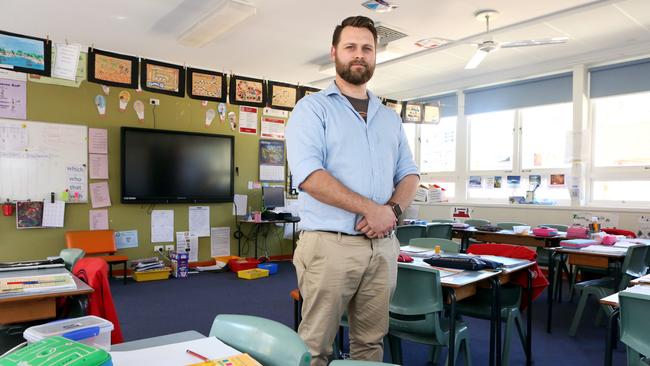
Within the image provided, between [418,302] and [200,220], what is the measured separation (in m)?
4.92

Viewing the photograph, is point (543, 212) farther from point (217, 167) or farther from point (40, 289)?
point (40, 289)

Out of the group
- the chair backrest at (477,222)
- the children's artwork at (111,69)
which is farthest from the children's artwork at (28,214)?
the chair backrest at (477,222)

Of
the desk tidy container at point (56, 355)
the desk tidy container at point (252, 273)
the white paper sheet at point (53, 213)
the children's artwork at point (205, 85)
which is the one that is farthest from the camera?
the desk tidy container at point (252, 273)

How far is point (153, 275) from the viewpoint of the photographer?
5.83m

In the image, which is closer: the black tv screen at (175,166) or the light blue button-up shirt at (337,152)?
the light blue button-up shirt at (337,152)

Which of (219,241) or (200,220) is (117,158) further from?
(219,241)

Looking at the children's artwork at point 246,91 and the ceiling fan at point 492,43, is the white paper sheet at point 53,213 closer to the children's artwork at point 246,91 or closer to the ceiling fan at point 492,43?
the children's artwork at point 246,91

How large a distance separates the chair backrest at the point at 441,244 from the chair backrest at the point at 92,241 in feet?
13.1

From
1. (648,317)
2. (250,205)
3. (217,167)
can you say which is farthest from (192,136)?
(648,317)

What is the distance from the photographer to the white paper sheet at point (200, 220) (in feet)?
21.8

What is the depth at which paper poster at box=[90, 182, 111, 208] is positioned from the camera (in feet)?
19.1

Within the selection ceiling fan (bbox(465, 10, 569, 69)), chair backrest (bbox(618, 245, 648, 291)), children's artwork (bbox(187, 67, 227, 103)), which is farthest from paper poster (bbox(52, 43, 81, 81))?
chair backrest (bbox(618, 245, 648, 291))

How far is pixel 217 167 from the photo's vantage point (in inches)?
263

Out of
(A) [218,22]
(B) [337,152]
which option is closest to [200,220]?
(A) [218,22]
